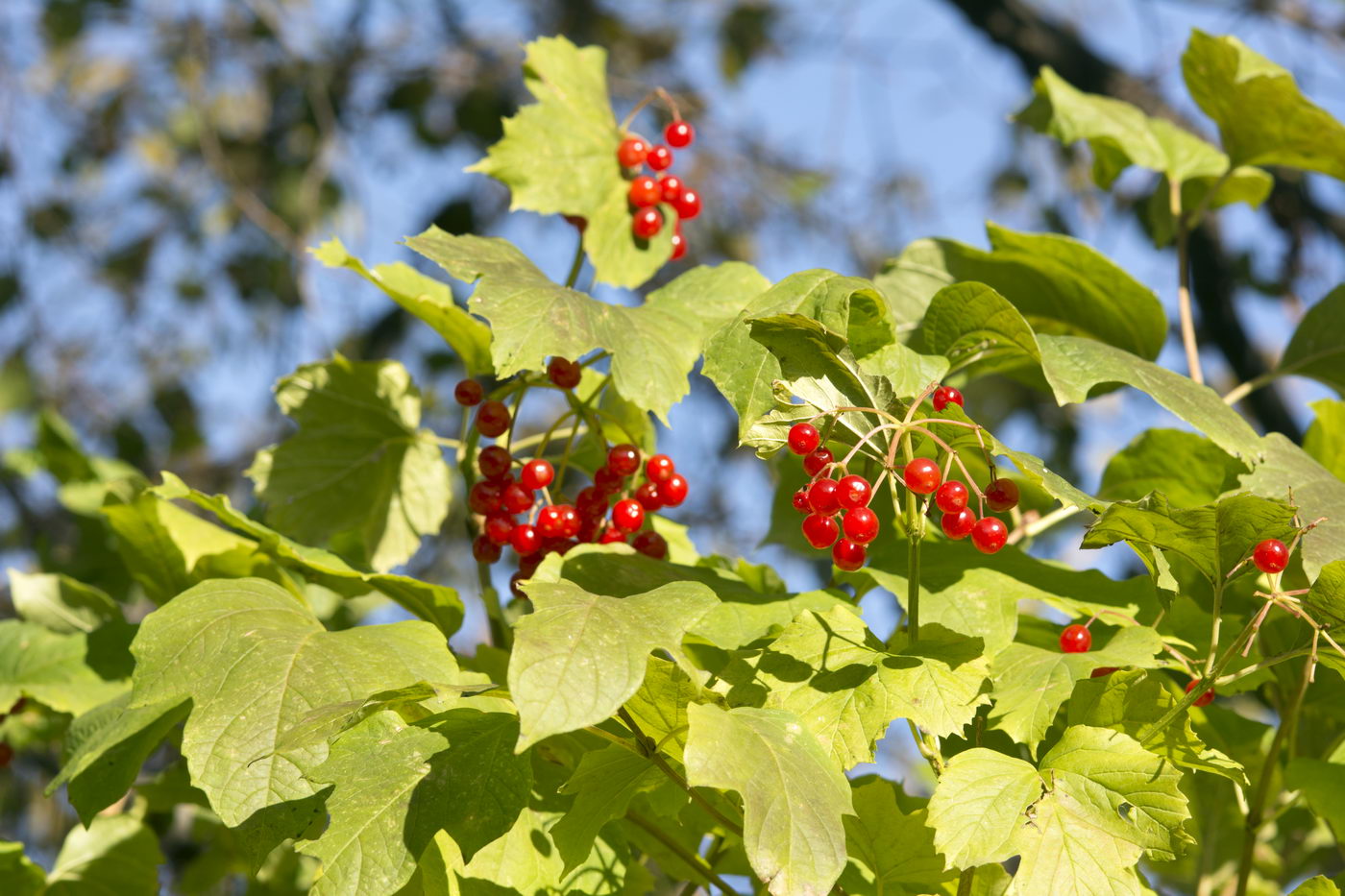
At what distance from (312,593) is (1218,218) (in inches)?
116

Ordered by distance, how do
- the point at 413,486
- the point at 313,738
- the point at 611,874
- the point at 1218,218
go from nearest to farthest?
the point at 313,738 < the point at 611,874 < the point at 413,486 < the point at 1218,218

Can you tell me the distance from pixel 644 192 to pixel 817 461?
677 millimetres

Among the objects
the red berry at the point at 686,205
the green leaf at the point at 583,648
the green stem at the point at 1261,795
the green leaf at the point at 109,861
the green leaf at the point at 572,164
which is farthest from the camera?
the red berry at the point at 686,205

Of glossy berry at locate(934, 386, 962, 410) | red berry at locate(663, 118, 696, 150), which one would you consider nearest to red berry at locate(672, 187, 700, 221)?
red berry at locate(663, 118, 696, 150)

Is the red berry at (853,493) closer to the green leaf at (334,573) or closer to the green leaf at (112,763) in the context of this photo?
the green leaf at (334,573)

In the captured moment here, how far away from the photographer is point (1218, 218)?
3564 millimetres

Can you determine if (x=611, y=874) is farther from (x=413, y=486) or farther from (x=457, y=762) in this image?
(x=413, y=486)

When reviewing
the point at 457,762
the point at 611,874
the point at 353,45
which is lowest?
the point at 353,45

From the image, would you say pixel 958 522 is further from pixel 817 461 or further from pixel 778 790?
pixel 778 790

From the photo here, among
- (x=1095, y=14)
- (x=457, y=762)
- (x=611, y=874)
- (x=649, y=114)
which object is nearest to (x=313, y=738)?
(x=457, y=762)

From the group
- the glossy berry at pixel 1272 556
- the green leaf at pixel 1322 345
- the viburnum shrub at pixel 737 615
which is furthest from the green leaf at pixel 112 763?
the green leaf at pixel 1322 345

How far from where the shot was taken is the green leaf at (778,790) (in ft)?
2.67

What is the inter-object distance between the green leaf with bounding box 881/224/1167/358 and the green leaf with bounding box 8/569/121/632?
1101 mm

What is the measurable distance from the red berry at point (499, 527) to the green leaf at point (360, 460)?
0.64 feet
